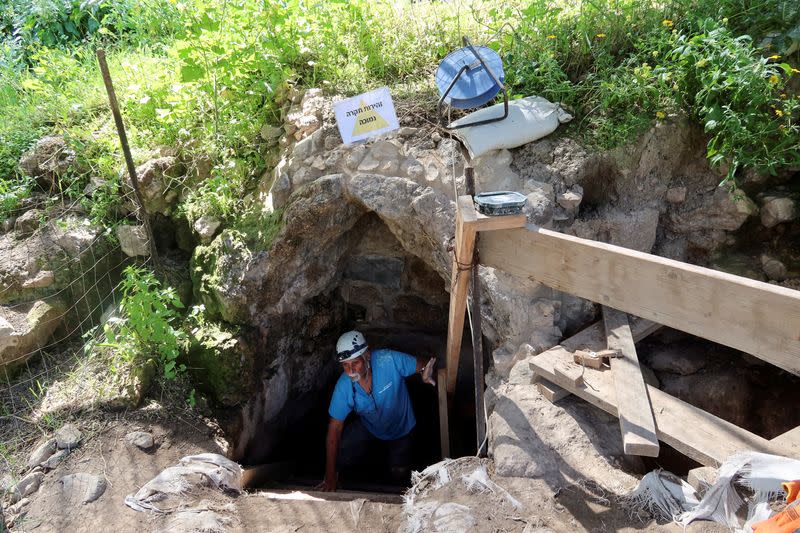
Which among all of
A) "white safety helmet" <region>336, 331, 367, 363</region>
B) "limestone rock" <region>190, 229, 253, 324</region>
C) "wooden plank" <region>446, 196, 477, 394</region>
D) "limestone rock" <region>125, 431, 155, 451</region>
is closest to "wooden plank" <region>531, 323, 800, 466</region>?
"wooden plank" <region>446, 196, 477, 394</region>

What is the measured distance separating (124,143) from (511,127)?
2781mm

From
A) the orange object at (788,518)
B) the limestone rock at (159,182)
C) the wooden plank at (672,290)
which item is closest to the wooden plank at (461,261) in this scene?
the wooden plank at (672,290)

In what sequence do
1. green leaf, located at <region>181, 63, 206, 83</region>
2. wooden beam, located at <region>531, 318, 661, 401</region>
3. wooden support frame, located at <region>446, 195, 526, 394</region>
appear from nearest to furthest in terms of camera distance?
wooden support frame, located at <region>446, 195, 526, 394</region> → wooden beam, located at <region>531, 318, 661, 401</region> → green leaf, located at <region>181, 63, 206, 83</region>

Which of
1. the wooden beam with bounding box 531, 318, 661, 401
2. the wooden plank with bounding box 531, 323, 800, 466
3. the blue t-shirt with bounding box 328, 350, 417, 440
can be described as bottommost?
the blue t-shirt with bounding box 328, 350, 417, 440

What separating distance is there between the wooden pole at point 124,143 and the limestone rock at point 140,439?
141cm

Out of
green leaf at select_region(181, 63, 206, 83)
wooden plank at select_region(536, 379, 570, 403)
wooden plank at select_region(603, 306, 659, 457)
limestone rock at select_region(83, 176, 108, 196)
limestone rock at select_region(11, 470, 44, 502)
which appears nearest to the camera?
wooden plank at select_region(603, 306, 659, 457)

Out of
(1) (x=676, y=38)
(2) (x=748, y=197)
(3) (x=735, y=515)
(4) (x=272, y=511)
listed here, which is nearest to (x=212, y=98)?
(4) (x=272, y=511)

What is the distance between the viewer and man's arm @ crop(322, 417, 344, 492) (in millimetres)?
4223

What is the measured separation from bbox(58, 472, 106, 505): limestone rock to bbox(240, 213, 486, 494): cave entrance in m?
1.30

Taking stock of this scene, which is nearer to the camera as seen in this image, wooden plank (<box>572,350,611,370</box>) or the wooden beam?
wooden plank (<box>572,350,611,370</box>)

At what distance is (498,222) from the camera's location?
2.48 meters

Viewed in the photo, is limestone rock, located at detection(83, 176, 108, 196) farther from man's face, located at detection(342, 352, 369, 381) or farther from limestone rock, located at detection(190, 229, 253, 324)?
man's face, located at detection(342, 352, 369, 381)

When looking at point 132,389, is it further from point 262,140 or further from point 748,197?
point 748,197

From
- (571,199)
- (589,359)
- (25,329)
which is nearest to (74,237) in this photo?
(25,329)
